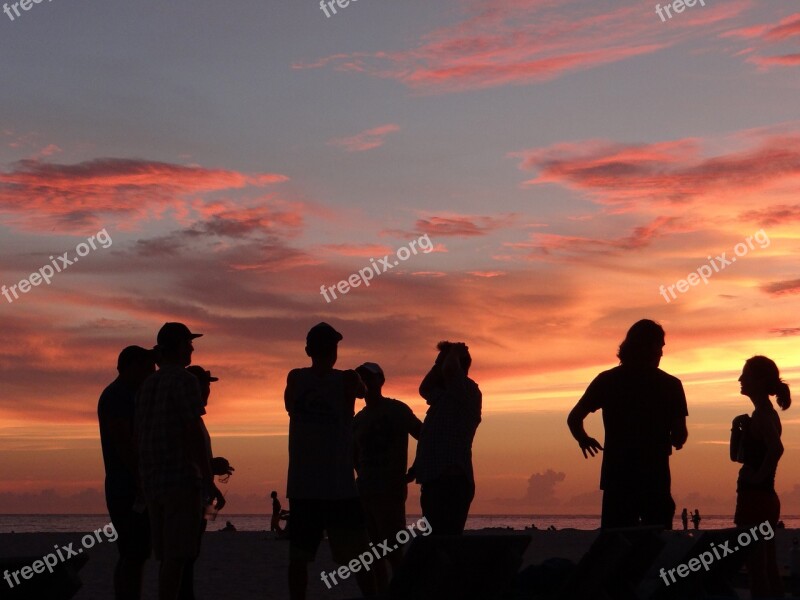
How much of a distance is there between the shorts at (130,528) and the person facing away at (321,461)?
960mm

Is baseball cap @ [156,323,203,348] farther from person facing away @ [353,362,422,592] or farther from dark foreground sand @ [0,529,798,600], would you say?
person facing away @ [353,362,422,592]

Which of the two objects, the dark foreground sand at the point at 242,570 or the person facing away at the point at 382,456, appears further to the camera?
the dark foreground sand at the point at 242,570

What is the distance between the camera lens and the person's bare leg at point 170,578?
6477mm

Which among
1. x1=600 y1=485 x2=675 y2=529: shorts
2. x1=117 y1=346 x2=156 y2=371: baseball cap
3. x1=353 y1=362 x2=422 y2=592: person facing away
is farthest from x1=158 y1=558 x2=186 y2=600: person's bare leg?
x1=600 y1=485 x2=675 y2=529: shorts

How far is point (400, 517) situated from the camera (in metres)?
9.12

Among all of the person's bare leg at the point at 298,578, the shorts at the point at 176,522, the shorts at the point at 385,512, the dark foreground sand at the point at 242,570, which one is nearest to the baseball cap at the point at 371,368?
the shorts at the point at 385,512

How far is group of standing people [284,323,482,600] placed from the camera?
7496mm

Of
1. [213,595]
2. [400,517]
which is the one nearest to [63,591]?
[400,517]

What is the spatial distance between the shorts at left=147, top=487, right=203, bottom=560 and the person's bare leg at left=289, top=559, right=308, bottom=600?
950 millimetres

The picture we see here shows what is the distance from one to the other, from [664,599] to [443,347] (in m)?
2.37

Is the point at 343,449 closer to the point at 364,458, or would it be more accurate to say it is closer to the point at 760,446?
the point at 364,458

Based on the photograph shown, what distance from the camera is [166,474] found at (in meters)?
6.68

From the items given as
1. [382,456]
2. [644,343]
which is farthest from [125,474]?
[644,343]

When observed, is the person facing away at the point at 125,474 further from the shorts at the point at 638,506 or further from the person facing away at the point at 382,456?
the shorts at the point at 638,506
